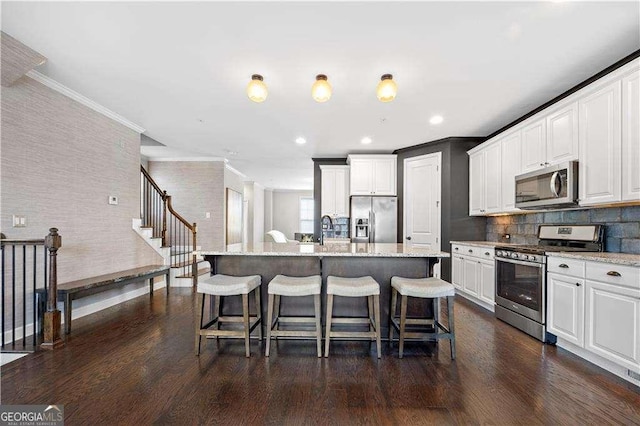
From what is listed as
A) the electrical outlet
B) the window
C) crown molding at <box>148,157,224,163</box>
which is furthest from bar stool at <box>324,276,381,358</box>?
the window

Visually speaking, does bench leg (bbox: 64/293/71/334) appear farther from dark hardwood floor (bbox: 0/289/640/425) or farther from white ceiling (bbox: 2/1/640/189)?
white ceiling (bbox: 2/1/640/189)

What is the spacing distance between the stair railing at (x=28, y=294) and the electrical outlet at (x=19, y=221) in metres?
0.21

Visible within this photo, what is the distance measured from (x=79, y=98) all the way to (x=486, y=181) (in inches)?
216

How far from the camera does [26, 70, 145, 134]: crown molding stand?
9.82 ft

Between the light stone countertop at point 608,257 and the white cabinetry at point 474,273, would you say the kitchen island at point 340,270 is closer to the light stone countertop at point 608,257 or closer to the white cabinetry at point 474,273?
the light stone countertop at point 608,257

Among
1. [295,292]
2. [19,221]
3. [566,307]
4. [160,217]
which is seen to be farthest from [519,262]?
[160,217]

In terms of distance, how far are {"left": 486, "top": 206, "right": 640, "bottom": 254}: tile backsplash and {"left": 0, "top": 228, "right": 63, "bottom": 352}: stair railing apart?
520cm

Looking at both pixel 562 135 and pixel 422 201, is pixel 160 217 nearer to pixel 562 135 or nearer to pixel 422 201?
pixel 422 201

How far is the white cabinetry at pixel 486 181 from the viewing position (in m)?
4.14

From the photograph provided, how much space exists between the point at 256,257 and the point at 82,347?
69.1 inches

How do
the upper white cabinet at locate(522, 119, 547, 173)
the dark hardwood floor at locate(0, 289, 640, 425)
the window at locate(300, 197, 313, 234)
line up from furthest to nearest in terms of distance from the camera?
the window at locate(300, 197, 313, 234)
the upper white cabinet at locate(522, 119, 547, 173)
the dark hardwood floor at locate(0, 289, 640, 425)

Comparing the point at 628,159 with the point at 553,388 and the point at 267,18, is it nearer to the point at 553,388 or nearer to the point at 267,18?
the point at 553,388

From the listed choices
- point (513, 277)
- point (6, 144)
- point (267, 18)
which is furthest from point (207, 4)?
point (513, 277)

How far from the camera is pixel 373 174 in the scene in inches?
224
